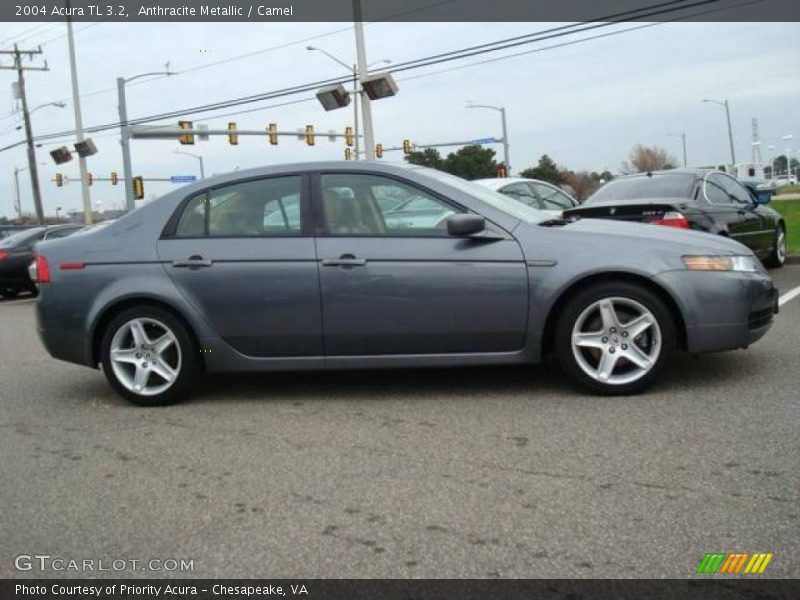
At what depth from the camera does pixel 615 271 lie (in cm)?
468

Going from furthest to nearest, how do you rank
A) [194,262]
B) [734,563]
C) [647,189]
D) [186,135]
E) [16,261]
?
[186,135] → [16,261] → [647,189] → [194,262] → [734,563]

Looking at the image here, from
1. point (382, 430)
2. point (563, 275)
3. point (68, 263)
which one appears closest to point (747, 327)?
point (563, 275)

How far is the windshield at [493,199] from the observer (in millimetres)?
5023

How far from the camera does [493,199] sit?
521 centimetres

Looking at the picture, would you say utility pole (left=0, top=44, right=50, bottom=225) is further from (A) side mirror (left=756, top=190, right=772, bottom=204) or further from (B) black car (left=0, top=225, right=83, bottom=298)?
(A) side mirror (left=756, top=190, right=772, bottom=204)

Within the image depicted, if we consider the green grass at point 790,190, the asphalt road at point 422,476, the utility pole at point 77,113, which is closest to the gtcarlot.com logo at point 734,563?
the asphalt road at point 422,476

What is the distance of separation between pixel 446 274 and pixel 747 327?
1.87m

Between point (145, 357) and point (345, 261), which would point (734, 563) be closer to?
point (345, 261)

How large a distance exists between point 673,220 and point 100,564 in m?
6.46

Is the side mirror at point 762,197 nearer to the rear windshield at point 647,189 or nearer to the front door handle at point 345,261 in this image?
the rear windshield at point 647,189

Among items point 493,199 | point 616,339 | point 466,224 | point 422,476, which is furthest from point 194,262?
point 616,339

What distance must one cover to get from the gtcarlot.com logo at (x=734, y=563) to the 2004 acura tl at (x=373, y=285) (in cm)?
201

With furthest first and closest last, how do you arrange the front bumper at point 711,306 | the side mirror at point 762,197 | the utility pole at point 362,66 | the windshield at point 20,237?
the utility pole at point 362,66 → the windshield at point 20,237 → the side mirror at point 762,197 → the front bumper at point 711,306

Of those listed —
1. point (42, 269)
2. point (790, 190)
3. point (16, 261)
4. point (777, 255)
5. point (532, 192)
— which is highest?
point (790, 190)
